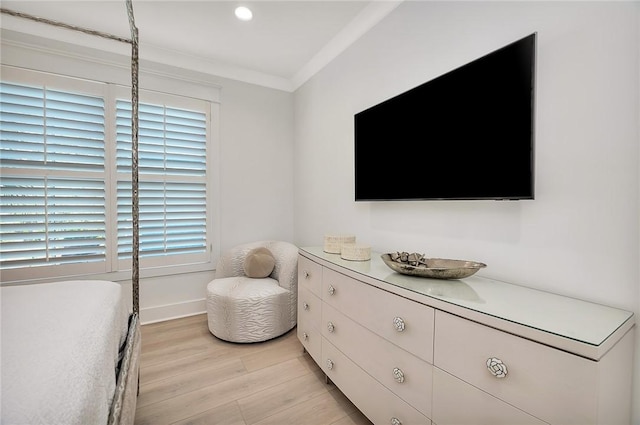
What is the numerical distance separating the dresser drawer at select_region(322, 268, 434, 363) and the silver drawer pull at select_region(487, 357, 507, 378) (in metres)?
0.22

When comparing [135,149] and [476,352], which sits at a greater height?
[135,149]

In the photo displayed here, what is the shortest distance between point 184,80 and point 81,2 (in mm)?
882

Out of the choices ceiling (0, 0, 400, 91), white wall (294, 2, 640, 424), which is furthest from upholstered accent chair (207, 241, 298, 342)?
ceiling (0, 0, 400, 91)

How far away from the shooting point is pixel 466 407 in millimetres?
963

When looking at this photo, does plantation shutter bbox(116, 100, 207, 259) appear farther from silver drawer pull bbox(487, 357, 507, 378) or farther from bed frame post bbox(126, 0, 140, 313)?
silver drawer pull bbox(487, 357, 507, 378)

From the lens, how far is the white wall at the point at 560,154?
986 millimetres

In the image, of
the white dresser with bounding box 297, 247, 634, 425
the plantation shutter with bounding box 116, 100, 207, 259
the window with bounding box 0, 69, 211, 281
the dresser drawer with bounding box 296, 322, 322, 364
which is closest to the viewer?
the white dresser with bounding box 297, 247, 634, 425

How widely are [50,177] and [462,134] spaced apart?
3.11m

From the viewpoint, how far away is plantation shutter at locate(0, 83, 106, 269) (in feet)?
6.99

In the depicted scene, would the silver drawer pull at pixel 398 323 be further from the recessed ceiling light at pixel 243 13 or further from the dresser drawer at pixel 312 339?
the recessed ceiling light at pixel 243 13

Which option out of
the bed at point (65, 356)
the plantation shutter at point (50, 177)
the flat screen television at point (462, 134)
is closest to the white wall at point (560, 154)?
the flat screen television at point (462, 134)

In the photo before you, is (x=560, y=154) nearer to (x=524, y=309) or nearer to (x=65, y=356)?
(x=524, y=309)

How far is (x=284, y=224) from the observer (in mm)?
3414

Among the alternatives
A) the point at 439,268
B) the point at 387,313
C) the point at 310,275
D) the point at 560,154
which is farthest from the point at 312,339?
the point at 560,154
